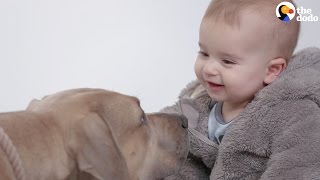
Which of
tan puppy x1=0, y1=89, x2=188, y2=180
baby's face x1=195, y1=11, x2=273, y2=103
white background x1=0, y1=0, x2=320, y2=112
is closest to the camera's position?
tan puppy x1=0, y1=89, x2=188, y2=180

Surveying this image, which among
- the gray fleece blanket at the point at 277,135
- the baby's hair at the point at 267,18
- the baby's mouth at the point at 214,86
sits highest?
the baby's hair at the point at 267,18

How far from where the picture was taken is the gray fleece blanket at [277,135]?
4.83 ft

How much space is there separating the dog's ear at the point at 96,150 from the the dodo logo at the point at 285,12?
66cm

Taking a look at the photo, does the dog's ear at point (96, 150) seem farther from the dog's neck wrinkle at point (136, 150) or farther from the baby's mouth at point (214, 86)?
the baby's mouth at point (214, 86)

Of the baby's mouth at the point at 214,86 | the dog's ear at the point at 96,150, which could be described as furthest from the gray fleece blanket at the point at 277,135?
the dog's ear at the point at 96,150

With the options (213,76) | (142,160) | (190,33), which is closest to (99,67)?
(190,33)

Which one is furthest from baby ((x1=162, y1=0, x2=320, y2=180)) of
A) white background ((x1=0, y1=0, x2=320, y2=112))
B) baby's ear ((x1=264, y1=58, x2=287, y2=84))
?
white background ((x1=0, y1=0, x2=320, y2=112))

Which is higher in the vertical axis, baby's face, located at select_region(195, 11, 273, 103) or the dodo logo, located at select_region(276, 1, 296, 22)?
the dodo logo, located at select_region(276, 1, 296, 22)

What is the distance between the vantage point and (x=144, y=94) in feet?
8.64

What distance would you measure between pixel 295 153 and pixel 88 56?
1415mm

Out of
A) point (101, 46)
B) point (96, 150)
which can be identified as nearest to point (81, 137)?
point (96, 150)

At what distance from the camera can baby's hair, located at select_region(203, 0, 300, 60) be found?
158 cm

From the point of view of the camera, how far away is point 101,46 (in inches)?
105

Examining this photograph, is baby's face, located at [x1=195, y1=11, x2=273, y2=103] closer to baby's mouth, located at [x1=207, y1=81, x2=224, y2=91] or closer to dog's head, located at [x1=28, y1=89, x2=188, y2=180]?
baby's mouth, located at [x1=207, y1=81, x2=224, y2=91]
